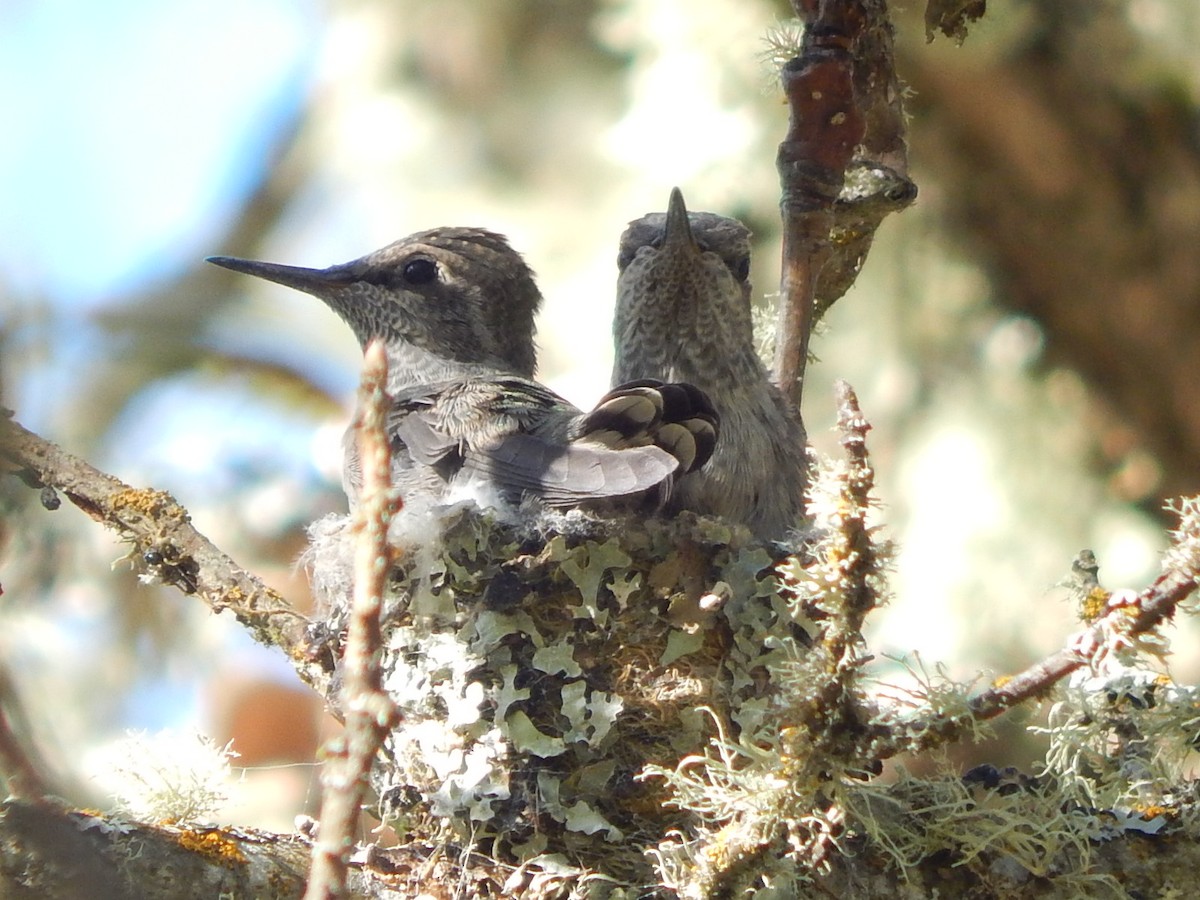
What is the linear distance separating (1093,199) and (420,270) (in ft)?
9.21

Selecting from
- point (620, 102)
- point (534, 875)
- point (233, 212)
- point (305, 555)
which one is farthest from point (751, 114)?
point (233, 212)

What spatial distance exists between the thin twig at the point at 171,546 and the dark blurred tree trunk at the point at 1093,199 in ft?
10.7

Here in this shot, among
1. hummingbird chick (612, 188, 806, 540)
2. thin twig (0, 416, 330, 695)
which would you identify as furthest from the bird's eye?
thin twig (0, 416, 330, 695)

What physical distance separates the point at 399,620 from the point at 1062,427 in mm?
3116

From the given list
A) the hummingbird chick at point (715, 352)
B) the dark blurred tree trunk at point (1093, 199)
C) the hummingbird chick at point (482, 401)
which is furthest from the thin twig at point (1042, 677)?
the dark blurred tree trunk at point (1093, 199)

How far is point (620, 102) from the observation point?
5.94 meters

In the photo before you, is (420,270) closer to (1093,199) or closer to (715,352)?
(715,352)

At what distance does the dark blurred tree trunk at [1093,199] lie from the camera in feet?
16.4

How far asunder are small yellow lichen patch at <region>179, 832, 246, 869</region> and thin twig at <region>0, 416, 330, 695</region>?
26.0 inches

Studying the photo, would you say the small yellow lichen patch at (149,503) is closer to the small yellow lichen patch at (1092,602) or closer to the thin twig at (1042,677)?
the thin twig at (1042,677)

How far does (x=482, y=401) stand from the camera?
2953 mm

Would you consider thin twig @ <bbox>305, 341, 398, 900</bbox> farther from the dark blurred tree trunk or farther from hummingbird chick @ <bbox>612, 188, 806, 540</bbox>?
the dark blurred tree trunk

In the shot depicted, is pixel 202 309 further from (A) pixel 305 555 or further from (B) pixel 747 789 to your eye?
(B) pixel 747 789

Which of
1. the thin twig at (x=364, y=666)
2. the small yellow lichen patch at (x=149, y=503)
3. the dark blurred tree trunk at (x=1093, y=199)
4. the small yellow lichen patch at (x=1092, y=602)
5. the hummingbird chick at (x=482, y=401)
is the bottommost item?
the thin twig at (x=364, y=666)
